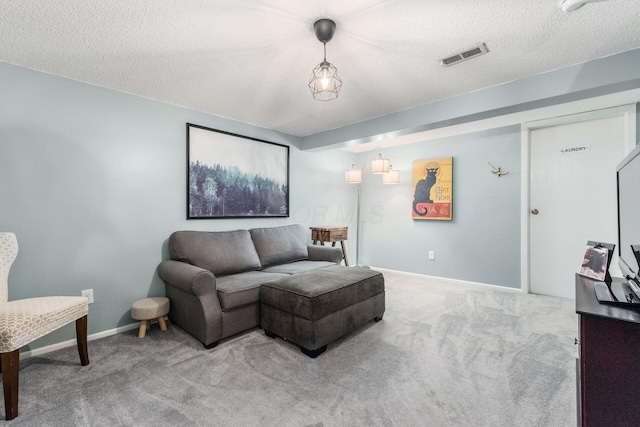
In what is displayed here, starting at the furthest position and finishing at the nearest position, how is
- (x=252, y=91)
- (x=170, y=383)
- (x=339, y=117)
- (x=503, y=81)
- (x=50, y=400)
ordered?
(x=339, y=117) < (x=252, y=91) < (x=503, y=81) < (x=170, y=383) < (x=50, y=400)

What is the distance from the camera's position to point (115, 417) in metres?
1.50

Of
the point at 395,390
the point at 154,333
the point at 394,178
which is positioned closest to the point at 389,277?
the point at 394,178

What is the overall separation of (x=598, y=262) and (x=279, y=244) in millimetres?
2840

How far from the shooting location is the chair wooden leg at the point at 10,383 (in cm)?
147

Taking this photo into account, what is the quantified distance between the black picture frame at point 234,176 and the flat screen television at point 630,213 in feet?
10.8

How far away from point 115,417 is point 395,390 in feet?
5.14

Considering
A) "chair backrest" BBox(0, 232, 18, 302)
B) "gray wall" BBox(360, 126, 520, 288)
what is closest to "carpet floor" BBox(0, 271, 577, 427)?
"chair backrest" BBox(0, 232, 18, 302)

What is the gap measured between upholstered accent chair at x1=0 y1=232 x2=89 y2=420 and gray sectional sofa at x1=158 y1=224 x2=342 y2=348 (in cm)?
69

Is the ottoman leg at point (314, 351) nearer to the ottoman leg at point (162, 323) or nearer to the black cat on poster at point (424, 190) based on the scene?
the ottoman leg at point (162, 323)

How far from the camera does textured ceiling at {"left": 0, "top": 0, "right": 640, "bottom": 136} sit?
60.7 inches

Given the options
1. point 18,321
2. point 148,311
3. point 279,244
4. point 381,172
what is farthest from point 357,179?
point 18,321

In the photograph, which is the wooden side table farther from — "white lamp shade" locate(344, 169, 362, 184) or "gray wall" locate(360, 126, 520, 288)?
"gray wall" locate(360, 126, 520, 288)

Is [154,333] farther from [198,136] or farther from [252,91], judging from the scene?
[252,91]

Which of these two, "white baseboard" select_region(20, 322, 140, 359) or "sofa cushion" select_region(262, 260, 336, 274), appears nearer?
"white baseboard" select_region(20, 322, 140, 359)
